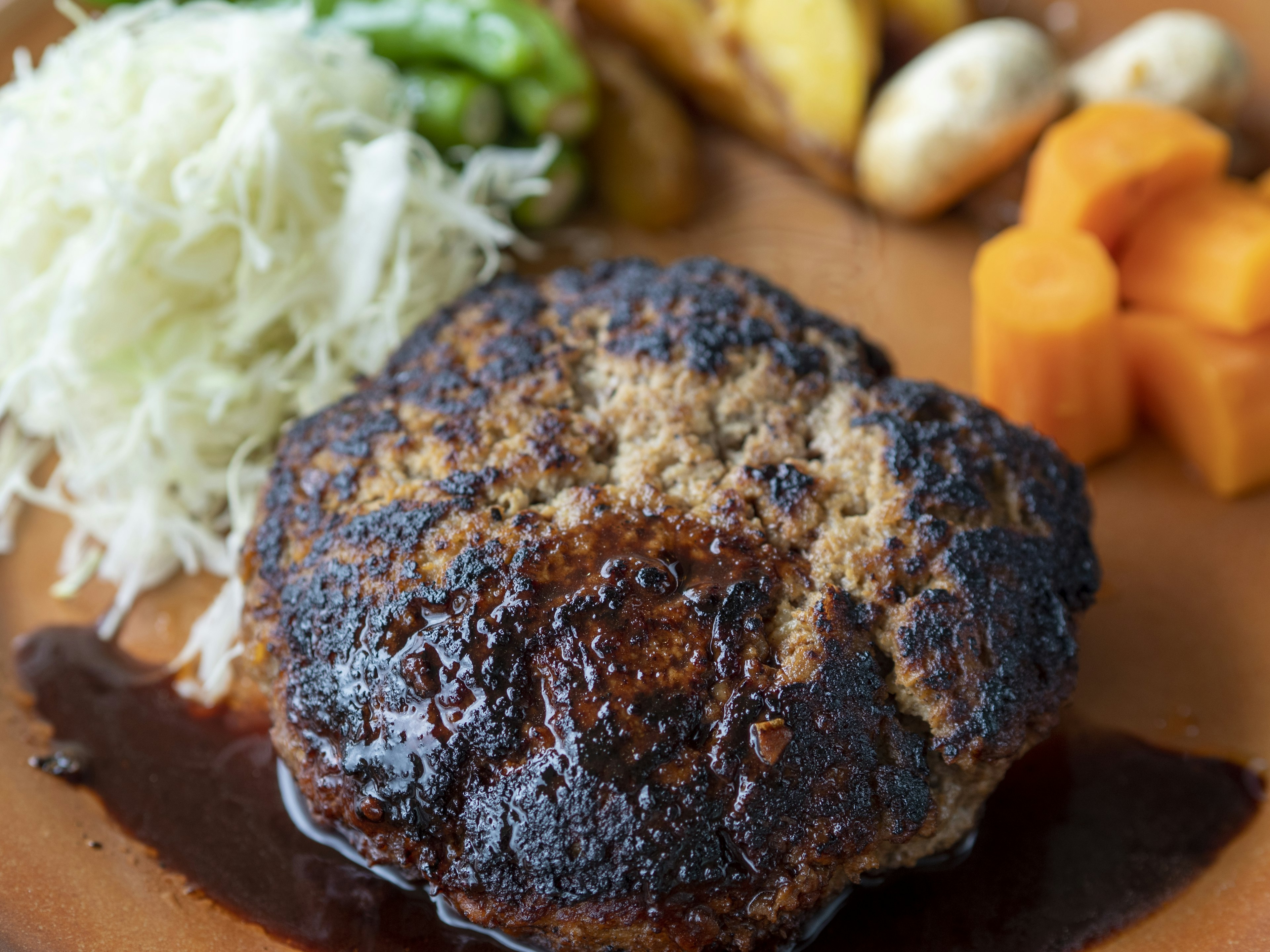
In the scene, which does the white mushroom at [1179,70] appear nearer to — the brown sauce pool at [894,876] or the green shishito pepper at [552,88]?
the green shishito pepper at [552,88]

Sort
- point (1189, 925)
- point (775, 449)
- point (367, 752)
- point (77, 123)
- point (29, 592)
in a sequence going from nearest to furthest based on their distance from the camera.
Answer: point (367, 752)
point (1189, 925)
point (775, 449)
point (29, 592)
point (77, 123)

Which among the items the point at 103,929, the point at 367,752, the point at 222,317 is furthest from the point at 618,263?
the point at 103,929

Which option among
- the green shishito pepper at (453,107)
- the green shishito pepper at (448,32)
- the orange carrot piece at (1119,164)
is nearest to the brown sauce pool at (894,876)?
the orange carrot piece at (1119,164)

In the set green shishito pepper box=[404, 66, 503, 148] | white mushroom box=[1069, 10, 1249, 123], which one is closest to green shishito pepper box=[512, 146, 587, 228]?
green shishito pepper box=[404, 66, 503, 148]

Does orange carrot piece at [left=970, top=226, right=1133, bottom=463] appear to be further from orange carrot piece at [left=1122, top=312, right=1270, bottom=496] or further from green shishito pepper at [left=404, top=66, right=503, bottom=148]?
green shishito pepper at [left=404, top=66, right=503, bottom=148]

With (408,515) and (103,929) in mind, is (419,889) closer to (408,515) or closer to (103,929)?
(103,929)

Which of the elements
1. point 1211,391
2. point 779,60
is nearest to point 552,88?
point 779,60

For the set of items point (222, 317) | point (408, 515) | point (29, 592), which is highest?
point (408, 515)
